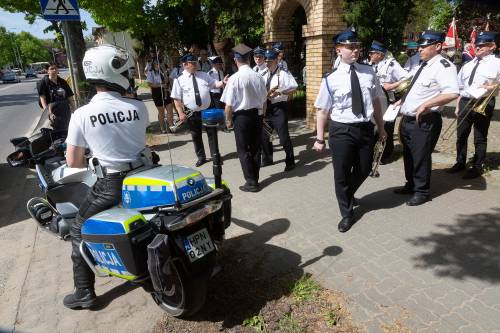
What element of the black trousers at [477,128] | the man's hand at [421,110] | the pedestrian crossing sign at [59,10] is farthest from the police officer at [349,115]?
the pedestrian crossing sign at [59,10]

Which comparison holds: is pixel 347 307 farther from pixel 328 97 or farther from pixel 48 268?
pixel 48 268

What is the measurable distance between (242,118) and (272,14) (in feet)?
16.6

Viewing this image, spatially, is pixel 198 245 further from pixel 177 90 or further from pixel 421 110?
pixel 177 90

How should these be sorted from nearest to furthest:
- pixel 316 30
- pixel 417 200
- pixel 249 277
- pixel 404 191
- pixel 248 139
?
pixel 249 277
pixel 417 200
pixel 404 191
pixel 248 139
pixel 316 30

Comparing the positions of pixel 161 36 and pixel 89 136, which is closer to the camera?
pixel 89 136

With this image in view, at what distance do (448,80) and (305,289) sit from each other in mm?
2816

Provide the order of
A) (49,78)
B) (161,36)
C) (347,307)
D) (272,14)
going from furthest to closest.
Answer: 1. (161,36)
2. (272,14)
3. (49,78)
4. (347,307)

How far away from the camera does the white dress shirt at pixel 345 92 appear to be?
3881 mm

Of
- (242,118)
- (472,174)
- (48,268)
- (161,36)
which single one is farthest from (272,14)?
(161,36)

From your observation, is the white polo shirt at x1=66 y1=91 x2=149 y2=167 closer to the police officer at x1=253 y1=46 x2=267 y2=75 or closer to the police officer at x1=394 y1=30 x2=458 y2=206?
the police officer at x1=394 y1=30 x2=458 y2=206

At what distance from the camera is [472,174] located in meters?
5.48

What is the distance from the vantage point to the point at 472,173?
548cm

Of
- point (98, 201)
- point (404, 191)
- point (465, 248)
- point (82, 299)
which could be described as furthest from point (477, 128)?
point (82, 299)

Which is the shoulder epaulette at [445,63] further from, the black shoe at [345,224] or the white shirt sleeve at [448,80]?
the black shoe at [345,224]
